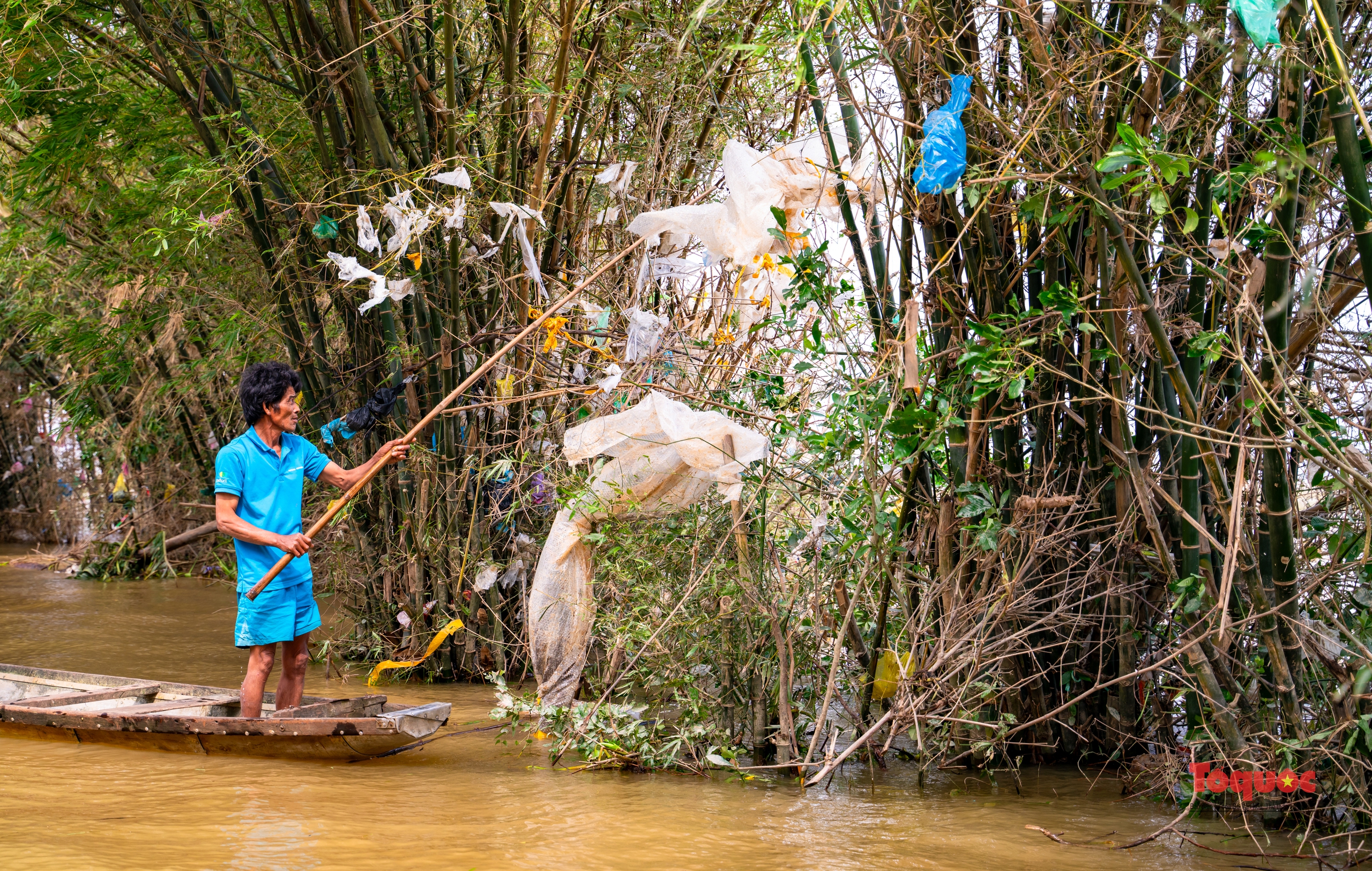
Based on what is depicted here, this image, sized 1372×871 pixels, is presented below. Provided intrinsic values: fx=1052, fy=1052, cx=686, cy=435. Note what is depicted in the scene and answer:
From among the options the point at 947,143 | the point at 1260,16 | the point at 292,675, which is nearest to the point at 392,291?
the point at 292,675

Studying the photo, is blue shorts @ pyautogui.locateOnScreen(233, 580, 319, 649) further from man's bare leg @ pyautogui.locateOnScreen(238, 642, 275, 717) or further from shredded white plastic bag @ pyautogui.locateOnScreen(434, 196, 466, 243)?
shredded white plastic bag @ pyautogui.locateOnScreen(434, 196, 466, 243)

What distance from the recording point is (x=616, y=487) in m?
3.46

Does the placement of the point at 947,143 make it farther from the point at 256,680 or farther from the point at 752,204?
the point at 256,680

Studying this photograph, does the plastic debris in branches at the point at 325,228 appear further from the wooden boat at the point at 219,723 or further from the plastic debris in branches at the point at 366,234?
the wooden boat at the point at 219,723

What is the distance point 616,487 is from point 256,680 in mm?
1399

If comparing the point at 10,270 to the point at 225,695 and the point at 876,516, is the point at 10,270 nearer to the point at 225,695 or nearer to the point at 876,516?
the point at 225,695

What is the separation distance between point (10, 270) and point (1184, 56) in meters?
8.84

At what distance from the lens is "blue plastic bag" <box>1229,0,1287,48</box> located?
1841 mm

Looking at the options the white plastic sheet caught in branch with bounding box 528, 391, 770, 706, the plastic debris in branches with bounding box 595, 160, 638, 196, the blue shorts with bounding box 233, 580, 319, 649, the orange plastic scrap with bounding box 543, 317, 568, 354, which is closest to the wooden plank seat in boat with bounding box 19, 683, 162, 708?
the blue shorts with bounding box 233, 580, 319, 649

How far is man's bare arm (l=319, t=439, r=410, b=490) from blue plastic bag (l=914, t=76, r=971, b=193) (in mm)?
1990

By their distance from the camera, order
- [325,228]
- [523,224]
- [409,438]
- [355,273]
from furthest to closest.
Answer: [325,228] → [355,273] → [523,224] → [409,438]

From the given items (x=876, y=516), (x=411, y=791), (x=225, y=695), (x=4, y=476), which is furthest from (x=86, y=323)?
(x=4, y=476)

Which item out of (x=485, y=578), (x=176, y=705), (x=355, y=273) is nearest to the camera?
(x=176, y=705)

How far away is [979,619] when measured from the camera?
3.14 m
